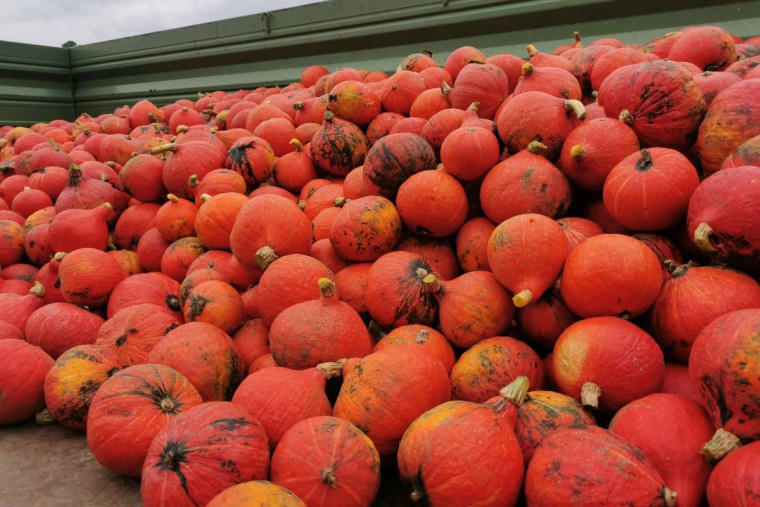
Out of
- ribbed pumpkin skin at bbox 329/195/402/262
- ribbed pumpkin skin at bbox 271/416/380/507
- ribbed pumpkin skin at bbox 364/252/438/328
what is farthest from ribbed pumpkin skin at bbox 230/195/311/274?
ribbed pumpkin skin at bbox 271/416/380/507

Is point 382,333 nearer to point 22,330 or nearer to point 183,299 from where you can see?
point 183,299

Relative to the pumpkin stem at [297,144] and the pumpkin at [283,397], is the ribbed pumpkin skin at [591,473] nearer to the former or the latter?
the pumpkin at [283,397]

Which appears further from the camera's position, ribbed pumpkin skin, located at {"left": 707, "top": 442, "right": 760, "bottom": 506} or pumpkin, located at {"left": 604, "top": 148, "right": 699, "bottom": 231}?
pumpkin, located at {"left": 604, "top": 148, "right": 699, "bottom": 231}

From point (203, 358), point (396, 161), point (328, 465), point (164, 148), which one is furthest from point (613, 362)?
point (164, 148)

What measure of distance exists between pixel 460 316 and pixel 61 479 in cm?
176

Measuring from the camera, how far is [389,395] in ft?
5.74

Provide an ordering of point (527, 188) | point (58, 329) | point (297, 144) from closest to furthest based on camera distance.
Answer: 1. point (527, 188)
2. point (58, 329)
3. point (297, 144)

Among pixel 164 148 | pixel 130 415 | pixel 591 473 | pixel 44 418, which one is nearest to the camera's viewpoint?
pixel 591 473

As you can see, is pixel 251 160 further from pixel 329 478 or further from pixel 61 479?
pixel 329 478

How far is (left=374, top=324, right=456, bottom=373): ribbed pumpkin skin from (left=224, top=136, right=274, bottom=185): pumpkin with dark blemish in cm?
200

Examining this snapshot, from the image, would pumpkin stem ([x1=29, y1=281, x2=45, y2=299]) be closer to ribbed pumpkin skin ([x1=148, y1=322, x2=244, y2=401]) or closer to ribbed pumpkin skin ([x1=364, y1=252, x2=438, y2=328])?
ribbed pumpkin skin ([x1=148, y1=322, x2=244, y2=401])

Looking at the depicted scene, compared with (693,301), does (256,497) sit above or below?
below

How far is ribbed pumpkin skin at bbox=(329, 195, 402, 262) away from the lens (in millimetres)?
2596

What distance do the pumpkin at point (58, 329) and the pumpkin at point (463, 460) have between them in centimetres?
214
